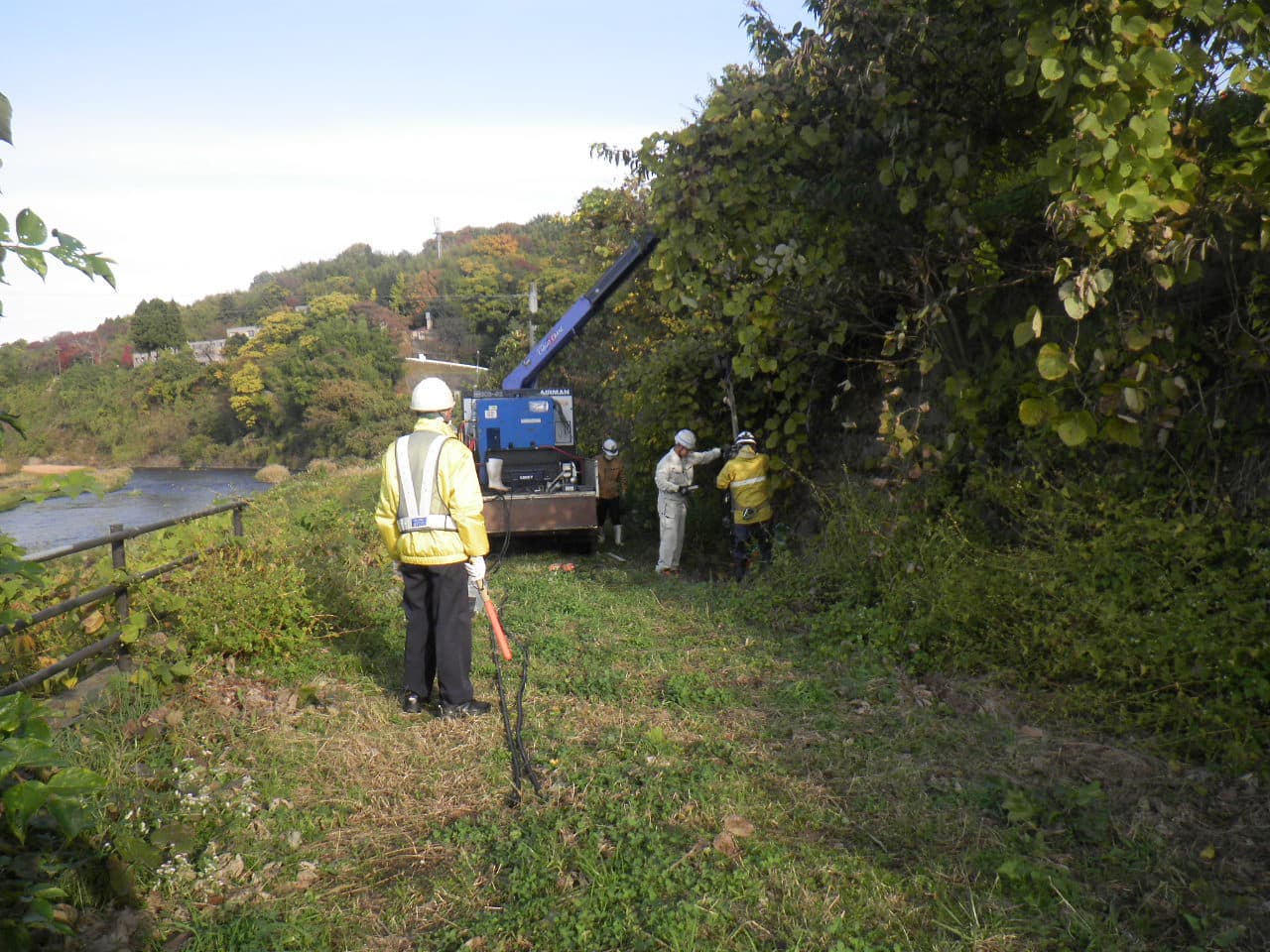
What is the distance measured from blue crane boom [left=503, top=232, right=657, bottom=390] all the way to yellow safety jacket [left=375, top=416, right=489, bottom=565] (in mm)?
7020

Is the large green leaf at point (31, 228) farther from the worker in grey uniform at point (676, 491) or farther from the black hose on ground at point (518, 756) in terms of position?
the worker in grey uniform at point (676, 491)

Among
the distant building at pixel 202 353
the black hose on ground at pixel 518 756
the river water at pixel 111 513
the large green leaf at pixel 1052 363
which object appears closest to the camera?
the black hose on ground at pixel 518 756

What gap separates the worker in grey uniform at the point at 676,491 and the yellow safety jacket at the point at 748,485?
873mm

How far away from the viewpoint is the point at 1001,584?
612 centimetres

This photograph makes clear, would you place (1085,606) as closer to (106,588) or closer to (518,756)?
(518,756)

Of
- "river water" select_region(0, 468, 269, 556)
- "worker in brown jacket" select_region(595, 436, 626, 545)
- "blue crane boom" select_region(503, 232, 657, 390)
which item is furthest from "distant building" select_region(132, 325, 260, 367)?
"worker in brown jacket" select_region(595, 436, 626, 545)

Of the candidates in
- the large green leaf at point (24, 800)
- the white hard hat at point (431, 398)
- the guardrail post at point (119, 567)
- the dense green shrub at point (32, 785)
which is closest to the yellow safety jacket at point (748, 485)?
the white hard hat at point (431, 398)

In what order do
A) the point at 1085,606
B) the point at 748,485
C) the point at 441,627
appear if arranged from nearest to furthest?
the point at 1085,606, the point at 441,627, the point at 748,485

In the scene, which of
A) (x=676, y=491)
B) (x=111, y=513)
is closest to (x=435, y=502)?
(x=676, y=491)

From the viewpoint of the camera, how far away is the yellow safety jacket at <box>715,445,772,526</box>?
1016cm

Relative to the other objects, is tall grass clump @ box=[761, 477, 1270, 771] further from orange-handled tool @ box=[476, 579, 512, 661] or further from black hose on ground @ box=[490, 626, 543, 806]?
black hose on ground @ box=[490, 626, 543, 806]

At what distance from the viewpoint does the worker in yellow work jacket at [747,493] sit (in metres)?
10.2

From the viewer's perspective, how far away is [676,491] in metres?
11.1

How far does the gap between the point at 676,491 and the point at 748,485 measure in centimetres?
122
